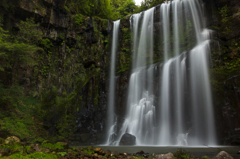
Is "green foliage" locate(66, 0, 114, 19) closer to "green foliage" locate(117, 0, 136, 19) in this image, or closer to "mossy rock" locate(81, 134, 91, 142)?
"green foliage" locate(117, 0, 136, 19)

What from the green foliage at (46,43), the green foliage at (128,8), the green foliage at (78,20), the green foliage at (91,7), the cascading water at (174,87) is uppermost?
the green foliage at (128,8)

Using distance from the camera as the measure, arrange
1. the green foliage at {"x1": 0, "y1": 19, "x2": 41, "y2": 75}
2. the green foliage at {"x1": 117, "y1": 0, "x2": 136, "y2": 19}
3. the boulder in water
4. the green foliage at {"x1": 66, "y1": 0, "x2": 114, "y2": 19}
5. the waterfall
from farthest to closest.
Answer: the green foliage at {"x1": 117, "y1": 0, "x2": 136, "y2": 19} → the green foliage at {"x1": 66, "y1": 0, "x2": 114, "y2": 19} → the waterfall → the boulder in water → the green foliage at {"x1": 0, "y1": 19, "x2": 41, "y2": 75}

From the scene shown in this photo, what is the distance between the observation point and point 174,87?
15125 millimetres

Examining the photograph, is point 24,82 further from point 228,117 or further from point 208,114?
point 228,117

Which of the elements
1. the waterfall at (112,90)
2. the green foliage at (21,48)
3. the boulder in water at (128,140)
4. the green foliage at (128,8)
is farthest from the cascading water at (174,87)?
the green foliage at (128,8)

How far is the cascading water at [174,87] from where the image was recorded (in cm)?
1325

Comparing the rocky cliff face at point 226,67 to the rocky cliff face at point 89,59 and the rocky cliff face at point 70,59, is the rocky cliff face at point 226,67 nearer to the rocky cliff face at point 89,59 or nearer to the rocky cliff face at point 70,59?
the rocky cliff face at point 89,59

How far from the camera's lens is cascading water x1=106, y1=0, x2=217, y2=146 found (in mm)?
13250

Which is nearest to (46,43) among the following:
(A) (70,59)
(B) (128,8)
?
(A) (70,59)

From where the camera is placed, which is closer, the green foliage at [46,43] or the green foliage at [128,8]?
the green foliage at [46,43]

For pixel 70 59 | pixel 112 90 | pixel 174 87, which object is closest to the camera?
pixel 174 87

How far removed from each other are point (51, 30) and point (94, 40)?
16.8ft

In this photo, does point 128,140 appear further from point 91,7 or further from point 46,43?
point 91,7

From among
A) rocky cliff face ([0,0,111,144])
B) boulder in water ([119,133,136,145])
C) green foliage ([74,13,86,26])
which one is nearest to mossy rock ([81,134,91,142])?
rocky cliff face ([0,0,111,144])
